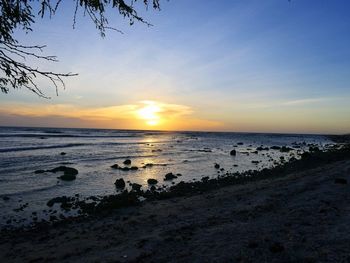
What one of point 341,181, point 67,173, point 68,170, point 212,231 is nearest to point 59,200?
point 67,173

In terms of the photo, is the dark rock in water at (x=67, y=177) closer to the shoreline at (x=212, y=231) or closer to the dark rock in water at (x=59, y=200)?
the dark rock in water at (x=59, y=200)

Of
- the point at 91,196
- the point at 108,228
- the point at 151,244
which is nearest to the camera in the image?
Answer: the point at 151,244

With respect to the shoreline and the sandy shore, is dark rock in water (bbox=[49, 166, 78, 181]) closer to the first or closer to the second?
the shoreline

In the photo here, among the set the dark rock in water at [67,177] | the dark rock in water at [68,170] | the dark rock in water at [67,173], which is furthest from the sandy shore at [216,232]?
the dark rock in water at [68,170]

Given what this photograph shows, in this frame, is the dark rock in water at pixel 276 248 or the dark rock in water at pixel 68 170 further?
the dark rock in water at pixel 68 170

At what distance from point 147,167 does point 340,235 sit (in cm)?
2447

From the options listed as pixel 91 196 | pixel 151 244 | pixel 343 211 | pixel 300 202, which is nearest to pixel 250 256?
pixel 151 244

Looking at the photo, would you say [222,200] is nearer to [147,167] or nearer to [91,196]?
[91,196]

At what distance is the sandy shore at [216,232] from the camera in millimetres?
7004

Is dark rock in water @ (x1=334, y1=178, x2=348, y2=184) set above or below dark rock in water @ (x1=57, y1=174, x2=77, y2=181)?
above

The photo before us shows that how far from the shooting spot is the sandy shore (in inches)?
276

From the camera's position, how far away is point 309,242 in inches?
278

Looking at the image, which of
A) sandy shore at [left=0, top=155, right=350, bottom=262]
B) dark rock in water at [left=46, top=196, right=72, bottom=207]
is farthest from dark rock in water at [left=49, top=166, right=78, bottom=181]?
sandy shore at [left=0, top=155, right=350, bottom=262]

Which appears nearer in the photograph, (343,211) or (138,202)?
(343,211)
